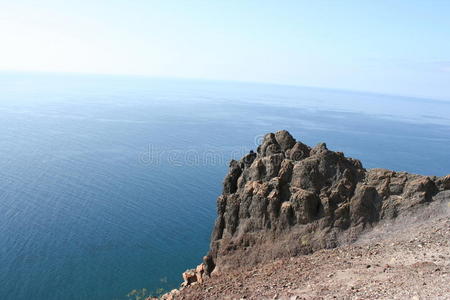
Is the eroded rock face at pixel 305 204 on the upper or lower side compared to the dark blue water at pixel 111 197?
upper

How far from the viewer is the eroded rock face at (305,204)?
30.6 metres

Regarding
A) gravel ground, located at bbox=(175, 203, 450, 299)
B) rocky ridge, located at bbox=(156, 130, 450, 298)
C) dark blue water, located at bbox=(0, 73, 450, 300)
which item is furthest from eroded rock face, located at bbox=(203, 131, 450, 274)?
dark blue water, located at bbox=(0, 73, 450, 300)

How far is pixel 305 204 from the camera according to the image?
31.3 meters

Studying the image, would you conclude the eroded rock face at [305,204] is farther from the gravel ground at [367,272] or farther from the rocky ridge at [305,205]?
the gravel ground at [367,272]

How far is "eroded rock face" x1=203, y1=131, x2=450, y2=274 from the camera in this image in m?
30.6

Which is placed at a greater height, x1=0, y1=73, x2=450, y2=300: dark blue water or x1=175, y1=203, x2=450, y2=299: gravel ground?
x1=175, y1=203, x2=450, y2=299: gravel ground

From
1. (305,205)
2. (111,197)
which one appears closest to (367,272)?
(305,205)

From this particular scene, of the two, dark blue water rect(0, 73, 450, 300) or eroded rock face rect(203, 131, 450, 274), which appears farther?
dark blue water rect(0, 73, 450, 300)

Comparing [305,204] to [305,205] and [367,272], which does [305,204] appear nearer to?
[305,205]

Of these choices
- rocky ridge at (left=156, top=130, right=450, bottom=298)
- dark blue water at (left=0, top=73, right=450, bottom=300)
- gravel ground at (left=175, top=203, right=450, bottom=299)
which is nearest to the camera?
gravel ground at (left=175, top=203, right=450, bottom=299)

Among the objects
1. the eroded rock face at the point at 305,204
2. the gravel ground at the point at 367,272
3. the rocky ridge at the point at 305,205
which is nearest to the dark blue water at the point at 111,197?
the eroded rock face at the point at 305,204

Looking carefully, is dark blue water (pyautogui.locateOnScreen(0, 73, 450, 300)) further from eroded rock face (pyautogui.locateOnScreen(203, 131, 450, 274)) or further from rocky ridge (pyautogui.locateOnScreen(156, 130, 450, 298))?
rocky ridge (pyautogui.locateOnScreen(156, 130, 450, 298))

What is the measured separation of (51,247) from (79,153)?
6329cm

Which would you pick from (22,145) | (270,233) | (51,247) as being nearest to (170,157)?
(22,145)
